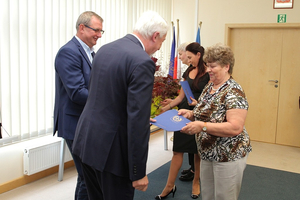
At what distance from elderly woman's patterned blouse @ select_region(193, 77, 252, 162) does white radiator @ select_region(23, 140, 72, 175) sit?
7.05ft

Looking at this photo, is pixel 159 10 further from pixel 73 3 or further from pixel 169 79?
pixel 169 79

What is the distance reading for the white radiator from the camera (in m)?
3.24

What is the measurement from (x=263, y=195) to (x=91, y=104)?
8.24 ft

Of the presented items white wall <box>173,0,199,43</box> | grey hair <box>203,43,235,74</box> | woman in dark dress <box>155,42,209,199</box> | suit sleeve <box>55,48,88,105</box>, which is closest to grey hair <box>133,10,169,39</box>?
grey hair <box>203,43,235,74</box>

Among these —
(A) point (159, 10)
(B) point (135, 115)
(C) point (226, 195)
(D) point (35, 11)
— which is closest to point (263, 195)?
(C) point (226, 195)

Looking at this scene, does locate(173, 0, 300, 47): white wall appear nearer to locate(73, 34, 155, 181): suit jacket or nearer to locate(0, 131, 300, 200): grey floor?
locate(0, 131, 300, 200): grey floor

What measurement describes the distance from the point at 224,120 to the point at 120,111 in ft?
2.46

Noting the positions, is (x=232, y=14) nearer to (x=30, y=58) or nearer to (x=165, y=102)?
(x=165, y=102)

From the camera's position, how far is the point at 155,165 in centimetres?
414

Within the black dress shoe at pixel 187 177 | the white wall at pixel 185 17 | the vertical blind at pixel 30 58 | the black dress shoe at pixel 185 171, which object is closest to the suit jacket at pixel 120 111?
the vertical blind at pixel 30 58

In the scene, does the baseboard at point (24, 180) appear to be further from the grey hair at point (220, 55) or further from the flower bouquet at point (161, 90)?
the grey hair at point (220, 55)

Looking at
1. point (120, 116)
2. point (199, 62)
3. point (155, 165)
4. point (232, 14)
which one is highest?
point (232, 14)

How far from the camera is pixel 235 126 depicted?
1.72 m

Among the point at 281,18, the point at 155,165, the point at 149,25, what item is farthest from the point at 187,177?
the point at 281,18
